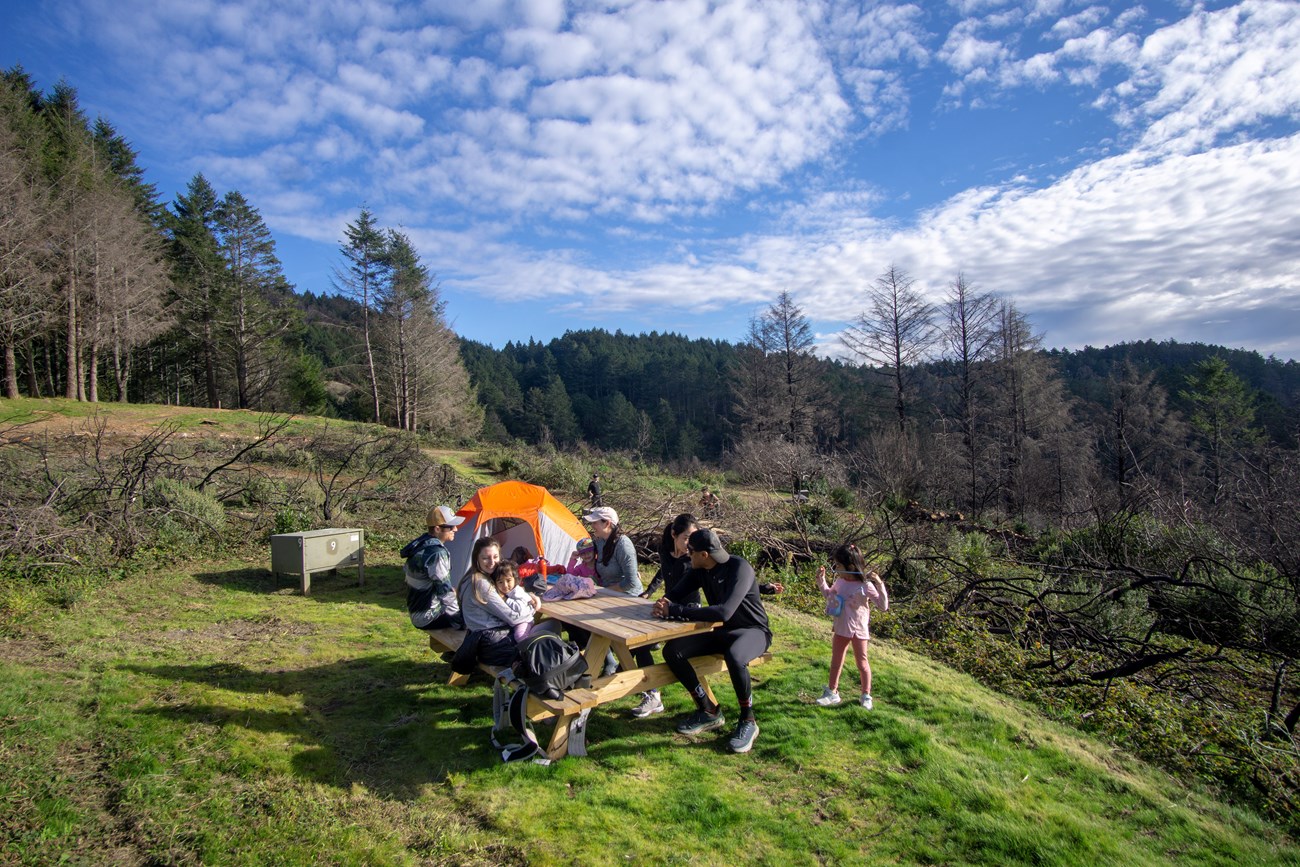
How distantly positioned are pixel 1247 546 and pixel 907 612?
470cm

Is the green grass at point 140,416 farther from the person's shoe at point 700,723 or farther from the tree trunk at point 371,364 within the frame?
the person's shoe at point 700,723

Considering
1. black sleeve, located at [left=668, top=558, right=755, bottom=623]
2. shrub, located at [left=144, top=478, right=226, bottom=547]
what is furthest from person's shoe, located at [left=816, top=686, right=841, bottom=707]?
shrub, located at [left=144, top=478, right=226, bottom=547]

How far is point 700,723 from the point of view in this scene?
168 inches

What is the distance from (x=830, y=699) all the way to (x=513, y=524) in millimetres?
4622

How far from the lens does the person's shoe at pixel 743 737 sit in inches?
157

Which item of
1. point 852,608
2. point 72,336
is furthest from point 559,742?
point 72,336

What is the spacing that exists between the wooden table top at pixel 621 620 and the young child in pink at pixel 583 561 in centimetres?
32

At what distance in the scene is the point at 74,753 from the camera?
3619 mm

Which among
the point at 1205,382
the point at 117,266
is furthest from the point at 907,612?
the point at 1205,382

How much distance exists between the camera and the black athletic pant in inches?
161

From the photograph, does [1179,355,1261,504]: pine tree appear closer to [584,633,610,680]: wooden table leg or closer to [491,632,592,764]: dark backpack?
[584,633,610,680]: wooden table leg

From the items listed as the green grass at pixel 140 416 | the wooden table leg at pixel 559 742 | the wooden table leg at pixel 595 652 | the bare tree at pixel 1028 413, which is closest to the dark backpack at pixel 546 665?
the wooden table leg at pixel 559 742

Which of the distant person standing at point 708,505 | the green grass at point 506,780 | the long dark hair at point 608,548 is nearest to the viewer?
the green grass at point 506,780

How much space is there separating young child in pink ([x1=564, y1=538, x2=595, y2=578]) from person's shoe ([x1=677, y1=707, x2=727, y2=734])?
148cm
